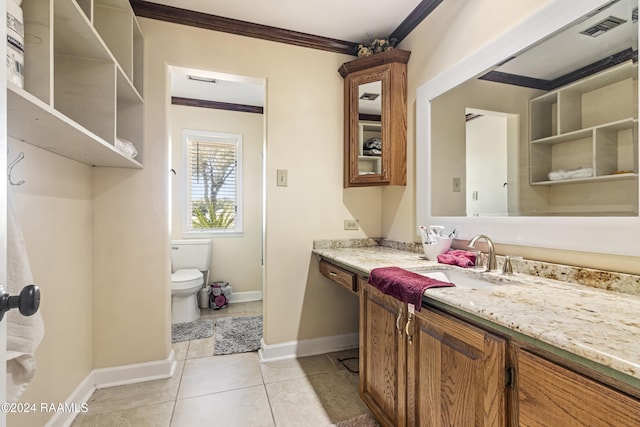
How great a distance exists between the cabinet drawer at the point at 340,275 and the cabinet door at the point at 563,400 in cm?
97

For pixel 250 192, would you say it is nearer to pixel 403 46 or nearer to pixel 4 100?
pixel 403 46

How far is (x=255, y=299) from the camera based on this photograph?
3.68 m

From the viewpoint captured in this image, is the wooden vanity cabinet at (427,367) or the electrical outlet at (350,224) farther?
the electrical outlet at (350,224)

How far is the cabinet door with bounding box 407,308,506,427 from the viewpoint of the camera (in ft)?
2.60

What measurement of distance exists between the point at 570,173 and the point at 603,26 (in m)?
0.53

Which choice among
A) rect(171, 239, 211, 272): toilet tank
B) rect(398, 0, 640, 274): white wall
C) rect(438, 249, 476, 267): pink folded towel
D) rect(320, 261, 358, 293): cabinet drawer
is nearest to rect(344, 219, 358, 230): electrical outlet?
rect(398, 0, 640, 274): white wall

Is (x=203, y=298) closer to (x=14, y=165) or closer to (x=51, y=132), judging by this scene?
(x=14, y=165)

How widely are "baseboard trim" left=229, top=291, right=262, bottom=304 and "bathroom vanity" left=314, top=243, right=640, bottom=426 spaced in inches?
99.6

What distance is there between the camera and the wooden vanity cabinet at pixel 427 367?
81 cm

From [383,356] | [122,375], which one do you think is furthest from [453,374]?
[122,375]

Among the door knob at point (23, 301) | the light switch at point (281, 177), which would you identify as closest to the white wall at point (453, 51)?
the light switch at point (281, 177)

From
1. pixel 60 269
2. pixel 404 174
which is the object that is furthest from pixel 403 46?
pixel 60 269

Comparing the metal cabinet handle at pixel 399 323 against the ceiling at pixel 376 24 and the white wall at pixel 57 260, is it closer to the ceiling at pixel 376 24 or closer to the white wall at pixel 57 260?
the ceiling at pixel 376 24

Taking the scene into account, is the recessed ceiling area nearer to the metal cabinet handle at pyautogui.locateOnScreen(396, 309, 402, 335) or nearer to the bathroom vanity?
the bathroom vanity
